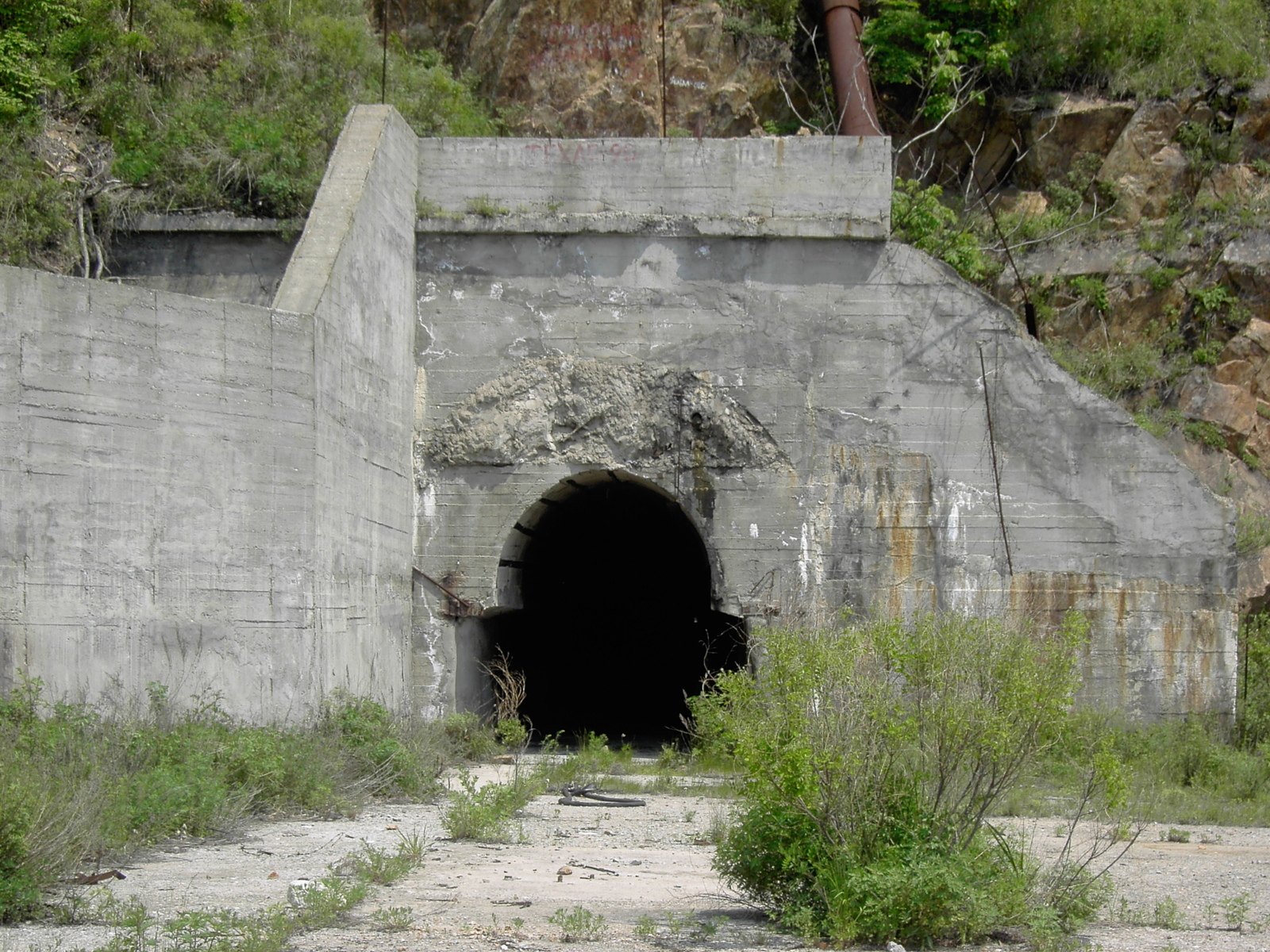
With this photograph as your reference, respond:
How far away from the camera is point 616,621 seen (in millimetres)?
20922

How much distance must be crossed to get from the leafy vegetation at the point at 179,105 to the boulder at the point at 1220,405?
31.5 ft

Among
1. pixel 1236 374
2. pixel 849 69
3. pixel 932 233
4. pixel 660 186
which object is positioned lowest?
pixel 1236 374

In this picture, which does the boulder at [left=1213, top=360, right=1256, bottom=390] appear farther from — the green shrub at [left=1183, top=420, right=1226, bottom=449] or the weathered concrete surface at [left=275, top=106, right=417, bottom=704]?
the weathered concrete surface at [left=275, top=106, right=417, bottom=704]

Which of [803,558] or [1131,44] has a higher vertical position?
[1131,44]

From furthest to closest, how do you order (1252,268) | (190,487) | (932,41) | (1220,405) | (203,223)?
(932,41) < (1252,268) < (1220,405) < (203,223) < (190,487)

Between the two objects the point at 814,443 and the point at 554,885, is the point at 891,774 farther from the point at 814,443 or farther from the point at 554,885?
the point at 814,443

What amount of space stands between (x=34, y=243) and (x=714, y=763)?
9075 millimetres

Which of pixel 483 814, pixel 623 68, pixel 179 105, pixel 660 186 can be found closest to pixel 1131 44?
pixel 623 68

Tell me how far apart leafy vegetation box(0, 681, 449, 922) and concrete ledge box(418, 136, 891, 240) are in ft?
17.9

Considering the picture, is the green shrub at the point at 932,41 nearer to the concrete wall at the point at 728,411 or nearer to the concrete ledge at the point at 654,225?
the concrete ledge at the point at 654,225

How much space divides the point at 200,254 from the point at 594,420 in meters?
4.64

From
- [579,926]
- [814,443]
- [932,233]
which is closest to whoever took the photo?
[579,926]

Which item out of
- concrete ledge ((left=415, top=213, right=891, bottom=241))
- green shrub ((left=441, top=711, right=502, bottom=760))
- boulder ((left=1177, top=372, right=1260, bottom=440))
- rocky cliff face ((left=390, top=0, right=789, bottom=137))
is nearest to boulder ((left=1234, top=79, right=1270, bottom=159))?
boulder ((left=1177, top=372, right=1260, bottom=440))

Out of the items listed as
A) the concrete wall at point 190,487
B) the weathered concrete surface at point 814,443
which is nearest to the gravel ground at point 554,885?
the concrete wall at point 190,487
